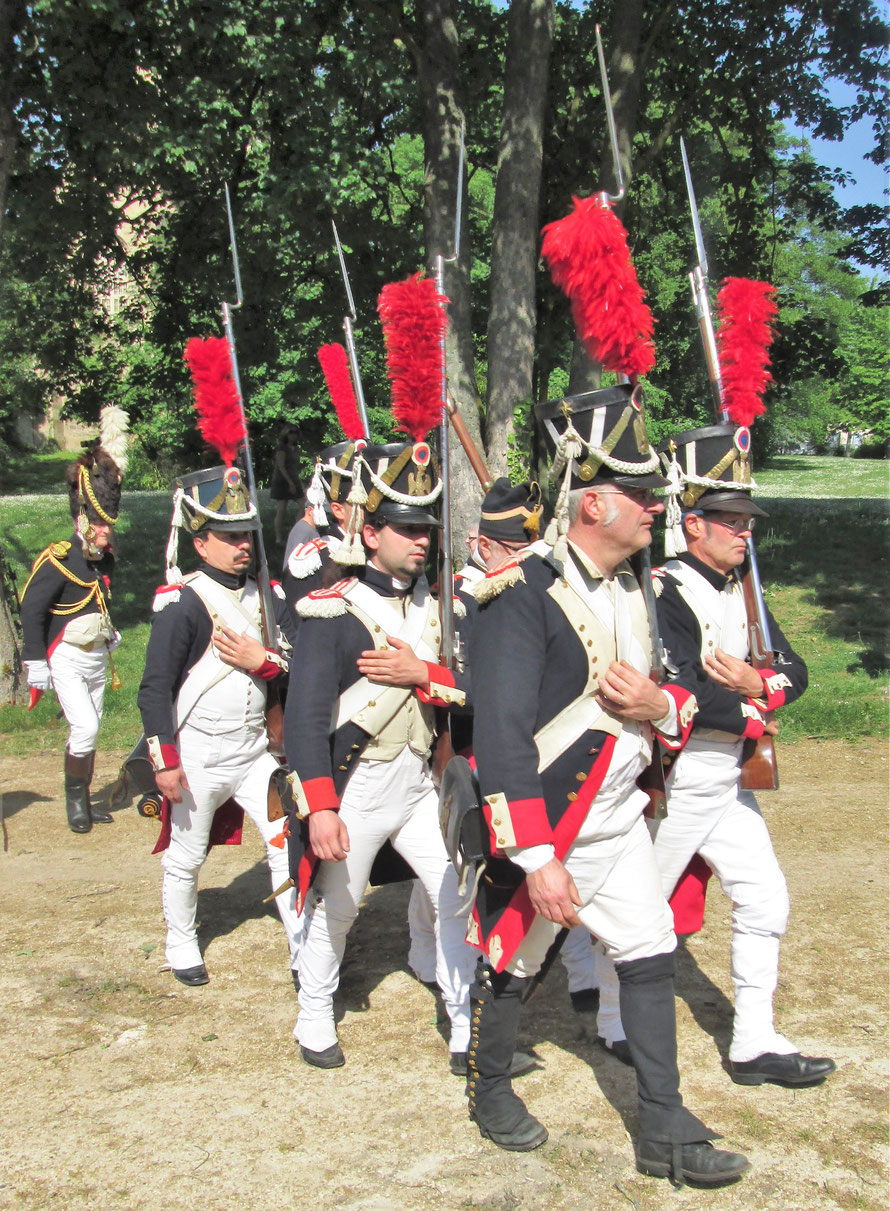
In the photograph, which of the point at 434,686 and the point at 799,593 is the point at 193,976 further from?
the point at 799,593

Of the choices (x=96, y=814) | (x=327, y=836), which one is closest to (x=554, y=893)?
(x=327, y=836)

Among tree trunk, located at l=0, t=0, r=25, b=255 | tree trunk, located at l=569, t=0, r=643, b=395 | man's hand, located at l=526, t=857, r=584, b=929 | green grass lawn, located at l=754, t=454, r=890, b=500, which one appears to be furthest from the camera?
green grass lawn, located at l=754, t=454, r=890, b=500

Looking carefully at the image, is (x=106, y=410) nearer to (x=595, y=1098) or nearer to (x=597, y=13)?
(x=595, y=1098)

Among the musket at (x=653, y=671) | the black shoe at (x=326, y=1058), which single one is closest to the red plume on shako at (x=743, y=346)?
the musket at (x=653, y=671)

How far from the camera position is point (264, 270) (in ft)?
48.8

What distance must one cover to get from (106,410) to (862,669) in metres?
7.44

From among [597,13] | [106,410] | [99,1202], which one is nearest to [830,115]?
[597,13]

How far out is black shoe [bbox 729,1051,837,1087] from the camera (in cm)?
403

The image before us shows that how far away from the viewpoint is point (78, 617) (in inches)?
299

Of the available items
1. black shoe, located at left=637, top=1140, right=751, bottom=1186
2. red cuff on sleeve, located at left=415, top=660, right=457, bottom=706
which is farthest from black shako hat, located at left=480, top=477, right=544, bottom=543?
black shoe, located at left=637, top=1140, right=751, bottom=1186

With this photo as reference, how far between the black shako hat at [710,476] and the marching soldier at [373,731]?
3.05 ft

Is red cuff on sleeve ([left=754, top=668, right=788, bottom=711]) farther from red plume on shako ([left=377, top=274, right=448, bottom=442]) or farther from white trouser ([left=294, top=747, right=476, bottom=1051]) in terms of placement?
red plume on shako ([left=377, top=274, right=448, bottom=442])

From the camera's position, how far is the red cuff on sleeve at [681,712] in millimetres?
3730

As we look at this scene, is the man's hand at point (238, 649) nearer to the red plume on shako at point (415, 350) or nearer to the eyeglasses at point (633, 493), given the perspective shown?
the red plume on shako at point (415, 350)
